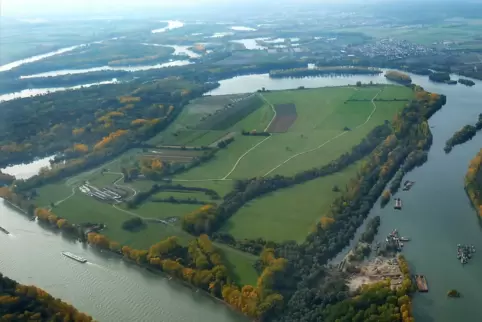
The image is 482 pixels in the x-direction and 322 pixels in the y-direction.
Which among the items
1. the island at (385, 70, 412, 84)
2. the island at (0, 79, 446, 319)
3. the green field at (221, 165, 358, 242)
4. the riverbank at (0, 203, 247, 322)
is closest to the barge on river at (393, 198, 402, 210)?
the island at (0, 79, 446, 319)

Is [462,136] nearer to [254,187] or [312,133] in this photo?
[312,133]

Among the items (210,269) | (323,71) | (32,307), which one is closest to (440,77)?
(323,71)

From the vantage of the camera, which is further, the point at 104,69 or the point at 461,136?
the point at 104,69

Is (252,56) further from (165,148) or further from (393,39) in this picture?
(165,148)

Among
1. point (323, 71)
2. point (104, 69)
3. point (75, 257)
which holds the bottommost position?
point (75, 257)

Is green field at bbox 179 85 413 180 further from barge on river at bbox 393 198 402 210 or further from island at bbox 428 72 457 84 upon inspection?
barge on river at bbox 393 198 402 210

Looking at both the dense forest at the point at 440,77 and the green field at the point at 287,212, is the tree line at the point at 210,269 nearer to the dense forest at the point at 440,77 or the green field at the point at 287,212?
the green field at the point at 287,212
